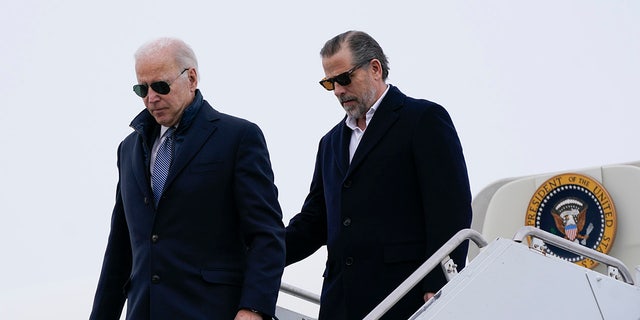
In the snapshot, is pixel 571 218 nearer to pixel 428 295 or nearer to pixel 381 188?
pixel 381 188

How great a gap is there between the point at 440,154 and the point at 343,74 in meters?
0.66

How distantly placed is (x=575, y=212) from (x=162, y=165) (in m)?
5.67

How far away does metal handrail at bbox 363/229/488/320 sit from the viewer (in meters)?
4.36

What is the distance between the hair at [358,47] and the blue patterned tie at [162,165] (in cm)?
109

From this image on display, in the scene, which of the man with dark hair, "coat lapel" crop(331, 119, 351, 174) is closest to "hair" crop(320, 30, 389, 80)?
the man with dark hair

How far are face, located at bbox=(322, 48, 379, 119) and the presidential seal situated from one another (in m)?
4.33

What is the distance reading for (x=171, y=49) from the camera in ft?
15.2

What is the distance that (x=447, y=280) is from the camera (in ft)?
15.7

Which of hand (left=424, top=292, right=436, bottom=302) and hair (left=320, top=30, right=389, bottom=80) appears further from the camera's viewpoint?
hair (left=320, top=30, right=389, bottom=80)

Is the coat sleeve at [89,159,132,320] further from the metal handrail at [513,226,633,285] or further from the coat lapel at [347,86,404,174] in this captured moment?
the metal handrail at [513,226,633,285]

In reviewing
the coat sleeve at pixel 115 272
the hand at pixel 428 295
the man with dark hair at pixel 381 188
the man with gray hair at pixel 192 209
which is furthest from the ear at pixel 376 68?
the coat sleeve at pixel 115 272

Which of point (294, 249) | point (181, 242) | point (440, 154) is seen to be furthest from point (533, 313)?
point (181, 242)

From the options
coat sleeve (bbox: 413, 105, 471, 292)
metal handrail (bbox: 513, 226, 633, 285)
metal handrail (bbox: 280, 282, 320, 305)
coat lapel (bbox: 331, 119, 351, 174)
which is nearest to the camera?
coat sleeve (bbox: 413, 105, 471, 292)

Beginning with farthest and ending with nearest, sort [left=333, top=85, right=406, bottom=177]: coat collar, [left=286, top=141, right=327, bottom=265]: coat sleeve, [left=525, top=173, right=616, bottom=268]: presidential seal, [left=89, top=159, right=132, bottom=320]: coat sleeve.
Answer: [left=525, top=173, right=616, bottom=268]: presidential seal → [left=286, top=141, right=327, bottom=265]: coat sleeve → [left=333, top=85, right=406, bottom=177]: coat collar → [left=89, top=159, right=132, bottom=320]: coat sleeve
